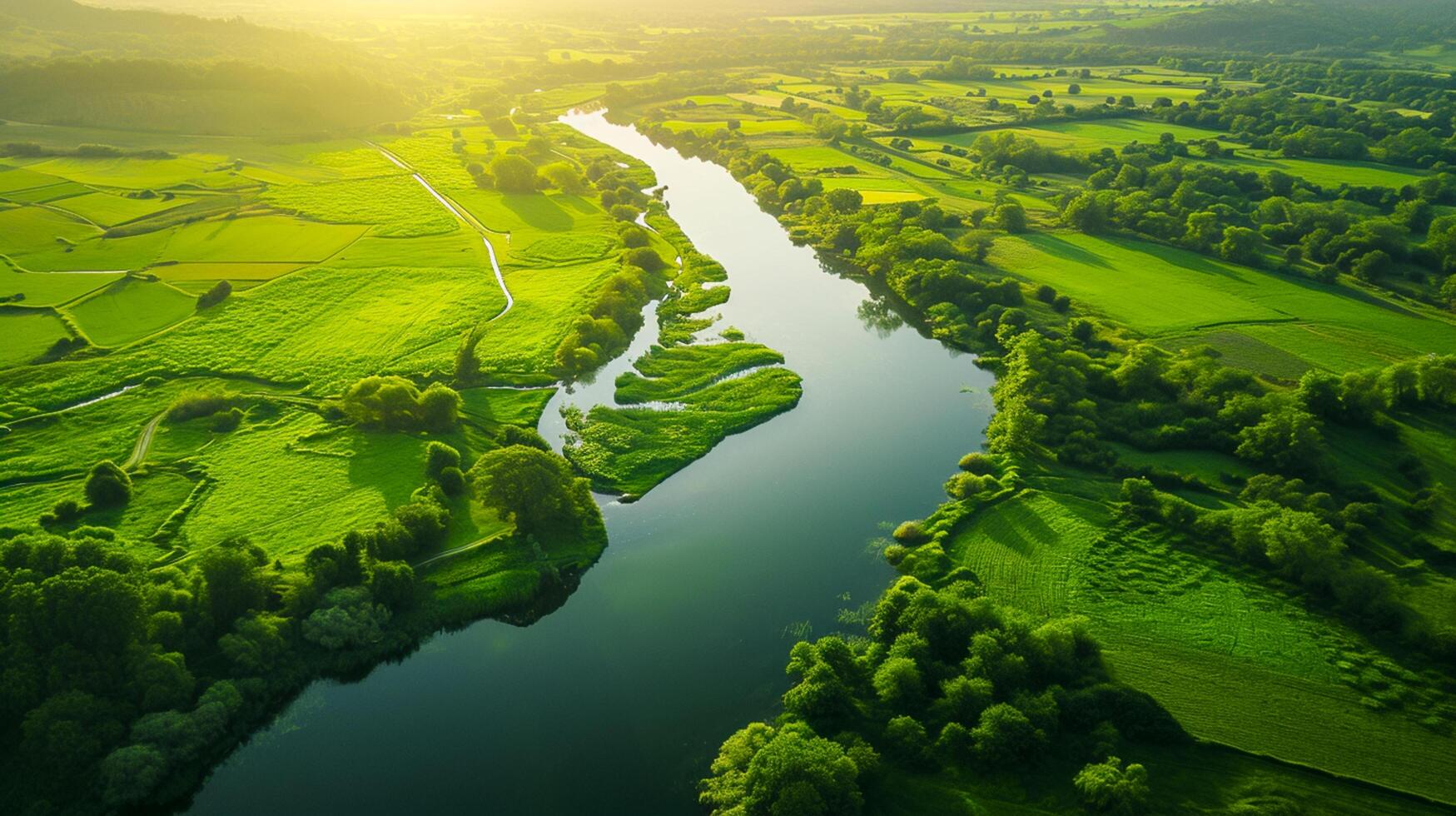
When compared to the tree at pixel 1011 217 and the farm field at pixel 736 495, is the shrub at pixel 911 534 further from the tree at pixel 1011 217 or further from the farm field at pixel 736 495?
the tree at pixel 1011 217

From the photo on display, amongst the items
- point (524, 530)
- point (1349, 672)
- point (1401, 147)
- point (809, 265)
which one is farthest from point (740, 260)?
point (1401, 147)

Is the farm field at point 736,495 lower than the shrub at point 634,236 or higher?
lower

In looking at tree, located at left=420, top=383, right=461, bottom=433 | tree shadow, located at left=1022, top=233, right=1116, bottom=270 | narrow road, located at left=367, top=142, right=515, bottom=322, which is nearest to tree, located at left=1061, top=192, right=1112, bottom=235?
tree shadow, located at left=1022, top=233, right=1116, bottom=270

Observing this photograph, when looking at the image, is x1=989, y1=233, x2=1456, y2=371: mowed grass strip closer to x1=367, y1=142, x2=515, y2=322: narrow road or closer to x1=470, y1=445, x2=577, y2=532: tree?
x1=367, y1=142, x2=515, y2=322: narrow road

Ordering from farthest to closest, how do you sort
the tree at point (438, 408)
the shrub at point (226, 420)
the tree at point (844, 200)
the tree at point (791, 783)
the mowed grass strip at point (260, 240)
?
the tree at point (844, 200)
the mowed grass strip at point (260, 240)
the tree at point (438, 408)
the shrub at point (226, 420)
the tree at point (791, 783)

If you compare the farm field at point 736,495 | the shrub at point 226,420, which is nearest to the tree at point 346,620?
the farm field at point 736,495

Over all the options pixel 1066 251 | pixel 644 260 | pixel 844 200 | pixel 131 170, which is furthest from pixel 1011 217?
pixel 131 170

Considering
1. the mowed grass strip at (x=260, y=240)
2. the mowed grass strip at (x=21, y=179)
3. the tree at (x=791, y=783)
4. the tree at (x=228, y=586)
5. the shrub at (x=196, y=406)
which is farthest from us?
the mowed grass strip at (x=21, y=179)

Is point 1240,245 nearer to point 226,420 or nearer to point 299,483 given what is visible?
point 299,483
